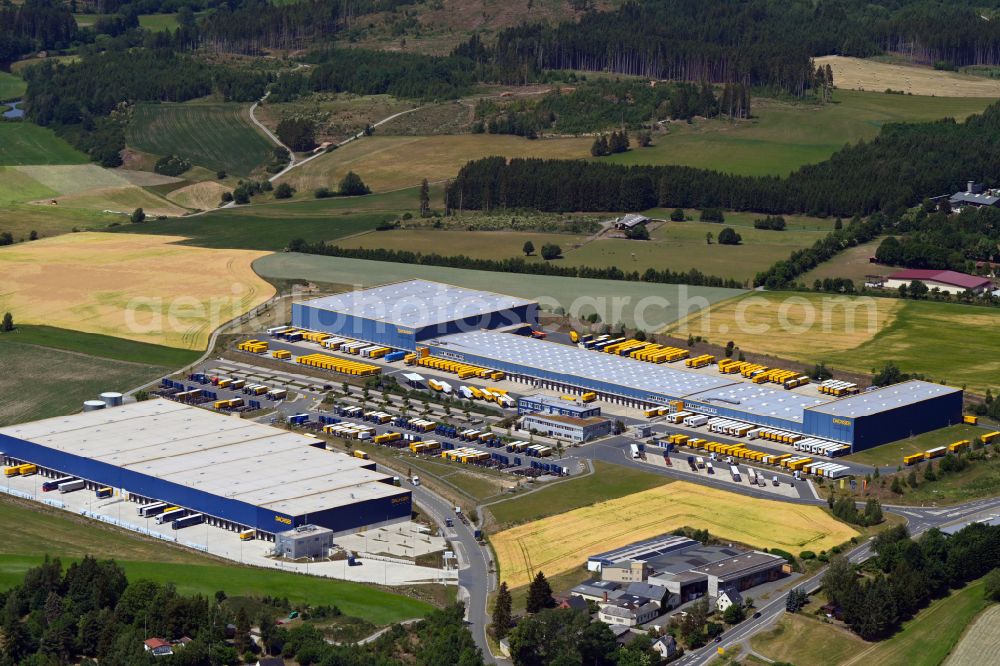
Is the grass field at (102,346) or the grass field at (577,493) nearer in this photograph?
the grass field at (577,493)

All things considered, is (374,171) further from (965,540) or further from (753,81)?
(965,540)

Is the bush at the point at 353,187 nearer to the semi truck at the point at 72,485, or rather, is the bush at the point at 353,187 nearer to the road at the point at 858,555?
the semi truck at the point at 72,485

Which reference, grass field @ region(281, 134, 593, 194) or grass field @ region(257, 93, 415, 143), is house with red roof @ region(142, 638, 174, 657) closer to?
grass field @ region(281, 134, 593, 194)

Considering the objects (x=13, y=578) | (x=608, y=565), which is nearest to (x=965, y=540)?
(x=608, y=565)

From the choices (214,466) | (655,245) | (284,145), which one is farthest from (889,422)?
(284,145)

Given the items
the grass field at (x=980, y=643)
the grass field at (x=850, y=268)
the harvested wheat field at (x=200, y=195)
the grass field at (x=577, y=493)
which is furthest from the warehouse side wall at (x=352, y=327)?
the grass field at (x=980, y=643)

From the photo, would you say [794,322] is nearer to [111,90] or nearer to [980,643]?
[980,643]
